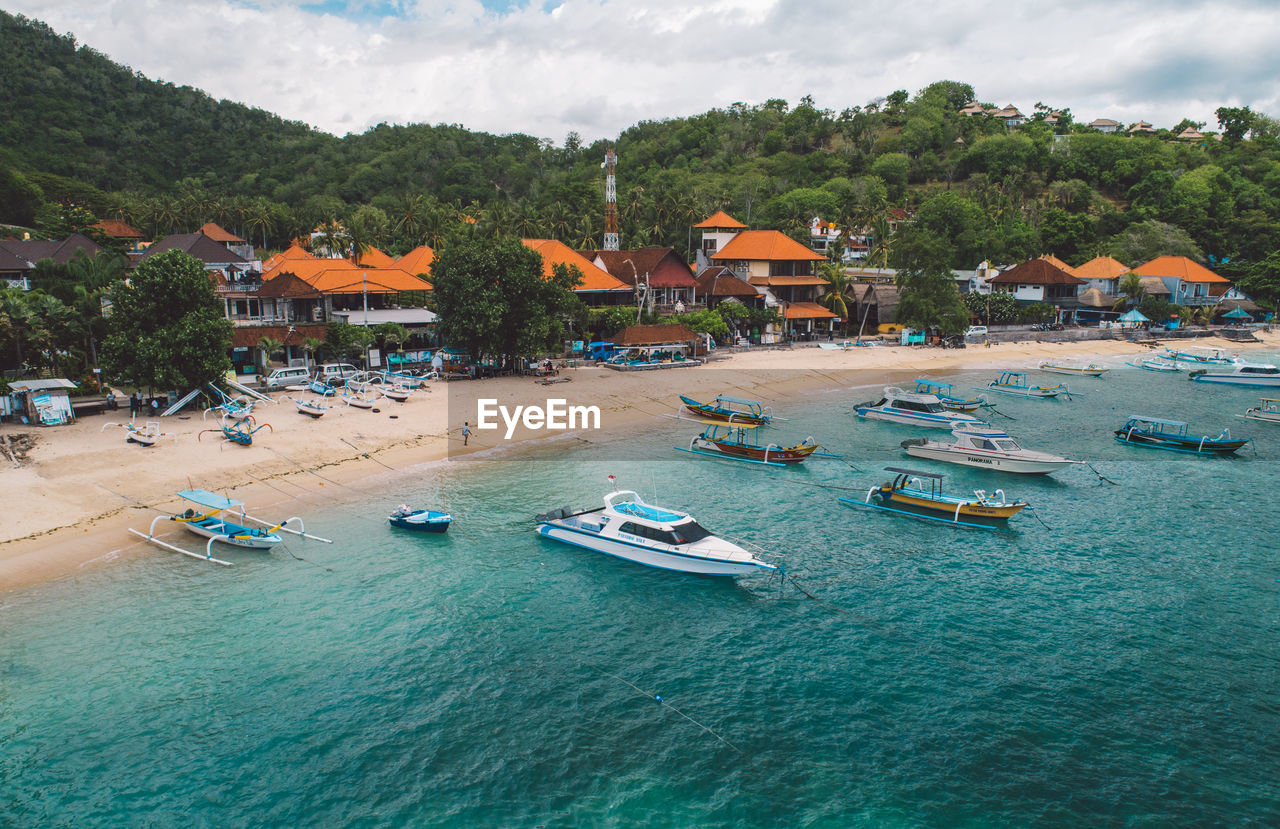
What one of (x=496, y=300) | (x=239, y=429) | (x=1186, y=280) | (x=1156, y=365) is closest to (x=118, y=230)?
(x=496, y=300)

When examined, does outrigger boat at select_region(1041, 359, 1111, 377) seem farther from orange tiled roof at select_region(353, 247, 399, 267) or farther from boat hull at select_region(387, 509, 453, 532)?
orange tiled roof at select_region(353, 247, 399, 267)

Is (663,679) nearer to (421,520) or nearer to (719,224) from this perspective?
(421,520)

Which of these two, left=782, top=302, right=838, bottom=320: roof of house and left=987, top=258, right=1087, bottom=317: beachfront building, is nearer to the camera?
left=782, top=302, right=838, bottom=320: roof of house

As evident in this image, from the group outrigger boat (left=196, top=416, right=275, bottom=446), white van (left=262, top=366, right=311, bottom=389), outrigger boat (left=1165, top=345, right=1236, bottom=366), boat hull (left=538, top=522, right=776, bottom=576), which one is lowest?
boat hull (left=538, top=522, right=776, bottom=576)

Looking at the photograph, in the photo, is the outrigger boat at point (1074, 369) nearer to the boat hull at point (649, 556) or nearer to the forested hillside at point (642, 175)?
the forested hillside at point (642, 175)

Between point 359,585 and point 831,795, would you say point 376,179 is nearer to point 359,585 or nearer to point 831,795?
point 359,585

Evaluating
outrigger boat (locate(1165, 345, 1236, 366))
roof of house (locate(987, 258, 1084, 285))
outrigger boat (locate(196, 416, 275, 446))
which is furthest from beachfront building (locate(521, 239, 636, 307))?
outrigger boat (locate(1165, 345, 1236, 366))
